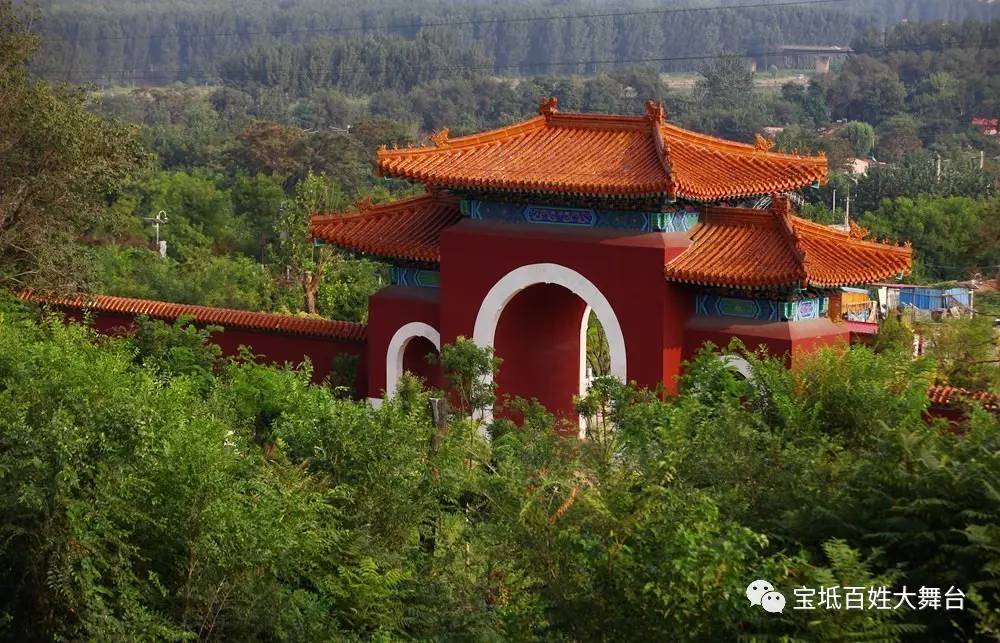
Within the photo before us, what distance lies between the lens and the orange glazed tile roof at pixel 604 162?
14.1 metres

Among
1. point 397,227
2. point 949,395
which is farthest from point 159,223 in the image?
point 949,395

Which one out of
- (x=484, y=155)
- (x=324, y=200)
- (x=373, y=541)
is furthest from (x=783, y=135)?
(x=373, y=541)

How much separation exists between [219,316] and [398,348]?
2.26 metres

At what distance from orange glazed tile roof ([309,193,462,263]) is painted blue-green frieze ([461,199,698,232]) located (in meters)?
0.48

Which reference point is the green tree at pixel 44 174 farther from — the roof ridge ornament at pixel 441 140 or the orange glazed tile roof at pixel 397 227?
the roof ridge ornament at pixel 441 140

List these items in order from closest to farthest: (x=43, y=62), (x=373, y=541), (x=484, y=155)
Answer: (x=373, y=541), (x=484, y=155), (x=43, y=62)

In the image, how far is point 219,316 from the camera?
16.9 m

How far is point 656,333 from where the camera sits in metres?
14.2

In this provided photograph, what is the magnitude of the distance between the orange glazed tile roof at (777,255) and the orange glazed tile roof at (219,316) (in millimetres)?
3817

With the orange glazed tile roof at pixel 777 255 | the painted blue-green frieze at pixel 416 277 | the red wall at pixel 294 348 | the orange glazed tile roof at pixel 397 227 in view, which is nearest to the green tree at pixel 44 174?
the red wall at pixel 294 348

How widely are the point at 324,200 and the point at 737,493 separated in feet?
68.7

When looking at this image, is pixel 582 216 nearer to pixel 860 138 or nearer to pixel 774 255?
pixel 774 255

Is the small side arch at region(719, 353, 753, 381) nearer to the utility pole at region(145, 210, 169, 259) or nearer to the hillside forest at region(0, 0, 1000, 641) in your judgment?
the hillside forest at region(0, 0, 1000, 641)

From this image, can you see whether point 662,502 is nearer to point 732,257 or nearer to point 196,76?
point 732,257
